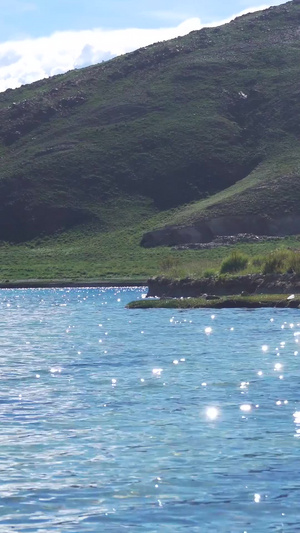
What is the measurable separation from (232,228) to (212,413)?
10879 centimetres

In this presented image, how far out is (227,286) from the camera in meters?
63.9

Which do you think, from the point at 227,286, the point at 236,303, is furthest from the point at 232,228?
the point at 236,303

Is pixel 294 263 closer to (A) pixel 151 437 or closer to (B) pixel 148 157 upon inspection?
(A) pixel 151 437

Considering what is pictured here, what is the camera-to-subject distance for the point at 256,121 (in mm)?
170625

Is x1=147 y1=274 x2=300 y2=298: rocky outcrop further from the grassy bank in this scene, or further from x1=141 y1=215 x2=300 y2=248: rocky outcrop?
x1=141 y1=215 x2=300 y2=248: rocky outcrop

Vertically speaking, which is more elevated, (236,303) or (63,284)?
(236,303)

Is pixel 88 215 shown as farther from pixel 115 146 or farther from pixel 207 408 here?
pixel 207 408

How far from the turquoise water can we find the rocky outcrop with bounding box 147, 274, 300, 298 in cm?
2268

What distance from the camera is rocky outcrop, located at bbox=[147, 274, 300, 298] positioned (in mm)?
60250

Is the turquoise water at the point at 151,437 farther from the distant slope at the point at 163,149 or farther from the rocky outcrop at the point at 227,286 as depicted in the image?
the distant slope at the point at 163,149

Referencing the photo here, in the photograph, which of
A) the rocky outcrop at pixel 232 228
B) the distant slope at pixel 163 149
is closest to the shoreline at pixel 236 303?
the rocky outcrop at pixel 232 228

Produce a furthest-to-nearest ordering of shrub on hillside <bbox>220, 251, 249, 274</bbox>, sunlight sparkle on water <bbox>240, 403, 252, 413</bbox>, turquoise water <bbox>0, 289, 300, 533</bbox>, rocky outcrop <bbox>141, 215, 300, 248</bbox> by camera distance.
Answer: rocky outcrop <bbox>141, 215, 300, 248</bbox>
shrub on hillside <bbox>220, 251, 249, 274</bbox>
sunlight sparkle on water <bbox>240, 403, 252, 413</bbox>
turquoise water <bbox>0, 289, 300, 533</bbox>

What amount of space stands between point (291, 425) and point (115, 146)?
477 feet

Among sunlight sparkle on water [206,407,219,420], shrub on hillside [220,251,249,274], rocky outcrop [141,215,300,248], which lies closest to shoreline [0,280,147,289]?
rocky outcrop [141,215,300,248]
